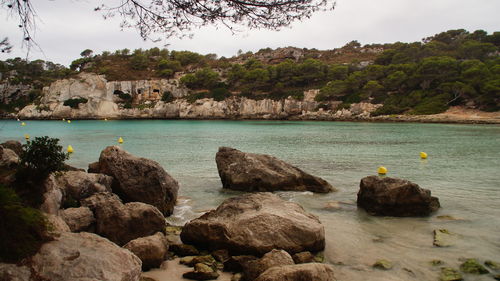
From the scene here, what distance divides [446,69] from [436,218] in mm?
74740

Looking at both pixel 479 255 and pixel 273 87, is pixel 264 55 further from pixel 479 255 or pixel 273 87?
pixel 479 255

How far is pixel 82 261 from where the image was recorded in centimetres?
462

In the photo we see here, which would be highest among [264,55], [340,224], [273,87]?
[264,55]

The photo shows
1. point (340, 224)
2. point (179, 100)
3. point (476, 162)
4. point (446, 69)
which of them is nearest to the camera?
point (340, 224)

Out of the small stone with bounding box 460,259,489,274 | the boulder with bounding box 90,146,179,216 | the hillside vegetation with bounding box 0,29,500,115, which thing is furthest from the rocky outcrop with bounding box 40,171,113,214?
the hillside vegetation with bounding box 0,29,500,115

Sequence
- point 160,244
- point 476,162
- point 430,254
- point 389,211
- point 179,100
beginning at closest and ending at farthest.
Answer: point 160,244 < point 430,254 < point 389,211 < point 476,162 < point 179,100

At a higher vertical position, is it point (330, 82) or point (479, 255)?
point (330, 82)

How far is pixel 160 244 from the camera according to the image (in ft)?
22.4

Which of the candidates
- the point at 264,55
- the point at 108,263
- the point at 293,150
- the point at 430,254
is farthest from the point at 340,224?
the point at 264,55

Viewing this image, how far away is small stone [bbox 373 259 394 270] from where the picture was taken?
681cm

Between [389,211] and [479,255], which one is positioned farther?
[389,211]

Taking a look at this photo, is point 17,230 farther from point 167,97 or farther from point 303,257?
point 167,97

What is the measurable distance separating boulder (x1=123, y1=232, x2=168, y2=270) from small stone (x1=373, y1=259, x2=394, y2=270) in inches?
156

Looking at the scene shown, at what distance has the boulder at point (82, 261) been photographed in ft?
14.4
